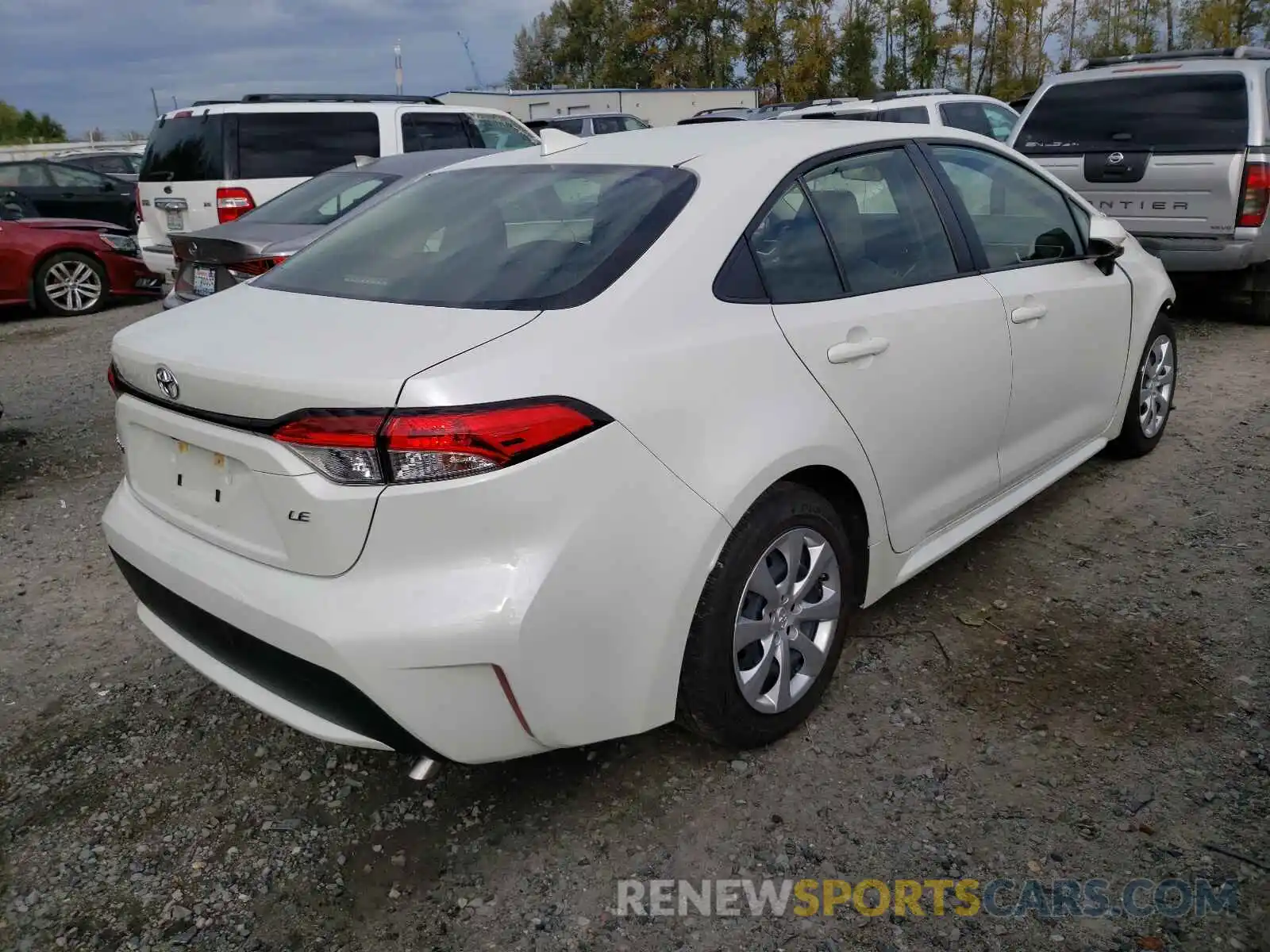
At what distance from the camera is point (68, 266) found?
10.4m

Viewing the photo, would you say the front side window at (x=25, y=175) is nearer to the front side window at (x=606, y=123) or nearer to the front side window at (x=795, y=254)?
the front side window at (x=606, y=123)

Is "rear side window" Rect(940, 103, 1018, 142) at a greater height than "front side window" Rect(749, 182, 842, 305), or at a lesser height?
greater

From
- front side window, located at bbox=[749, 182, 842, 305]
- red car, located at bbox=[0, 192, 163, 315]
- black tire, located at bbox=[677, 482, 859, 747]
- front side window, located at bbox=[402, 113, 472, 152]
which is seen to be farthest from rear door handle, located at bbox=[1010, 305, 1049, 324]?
red car, located at bbox=[0, 192, 163, 315]

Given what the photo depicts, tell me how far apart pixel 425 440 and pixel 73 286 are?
401 inches

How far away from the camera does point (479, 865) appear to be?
2.41 m

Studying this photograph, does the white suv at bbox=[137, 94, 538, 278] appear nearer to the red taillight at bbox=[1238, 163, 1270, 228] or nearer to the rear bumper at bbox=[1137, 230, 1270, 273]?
the rear bumper at bbox=[1137, 230, 1270, 273]

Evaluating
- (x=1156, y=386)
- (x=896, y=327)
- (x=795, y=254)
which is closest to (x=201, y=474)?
(x=795, y=254)

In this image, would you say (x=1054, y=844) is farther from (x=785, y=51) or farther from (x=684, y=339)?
(x=785, y=51)

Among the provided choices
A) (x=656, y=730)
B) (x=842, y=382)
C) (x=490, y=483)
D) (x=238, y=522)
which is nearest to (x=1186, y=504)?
(x=842, y=382)

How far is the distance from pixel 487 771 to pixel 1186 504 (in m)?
3.26

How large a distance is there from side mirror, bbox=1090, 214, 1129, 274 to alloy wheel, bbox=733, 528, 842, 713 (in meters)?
2.06

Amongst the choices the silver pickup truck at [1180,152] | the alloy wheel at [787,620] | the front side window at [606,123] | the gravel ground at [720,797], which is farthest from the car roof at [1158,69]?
the front side window at [606,123]

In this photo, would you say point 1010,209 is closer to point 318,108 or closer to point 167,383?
point 167,383

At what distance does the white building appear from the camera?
105ft
